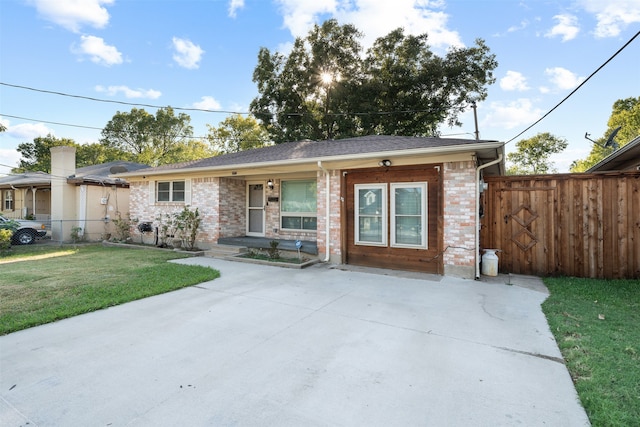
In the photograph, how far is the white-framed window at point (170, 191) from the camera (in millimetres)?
10562

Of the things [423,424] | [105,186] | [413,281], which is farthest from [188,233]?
[423,424]

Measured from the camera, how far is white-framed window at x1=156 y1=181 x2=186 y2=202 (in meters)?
10.6

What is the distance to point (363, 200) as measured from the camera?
24.2 ft

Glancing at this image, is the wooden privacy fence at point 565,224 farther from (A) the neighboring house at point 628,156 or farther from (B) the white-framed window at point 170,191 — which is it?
(B) the white-framed window at point 170,191

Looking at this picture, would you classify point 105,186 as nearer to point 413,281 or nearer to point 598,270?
point 413,281

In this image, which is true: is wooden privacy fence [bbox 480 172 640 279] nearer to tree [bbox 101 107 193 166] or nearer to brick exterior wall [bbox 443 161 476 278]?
brick exterior wall [bbox 443 161 476 278]

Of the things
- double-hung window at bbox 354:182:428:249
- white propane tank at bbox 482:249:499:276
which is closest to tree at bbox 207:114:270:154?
double-hung window at bbox 354:182:428:249

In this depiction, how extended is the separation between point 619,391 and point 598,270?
5.02 m

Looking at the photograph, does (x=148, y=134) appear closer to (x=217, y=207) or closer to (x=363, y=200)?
(x=217, y=207)

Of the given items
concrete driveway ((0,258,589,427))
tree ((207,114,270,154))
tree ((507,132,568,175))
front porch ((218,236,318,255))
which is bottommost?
concrete driveway ((0,258,589,427))

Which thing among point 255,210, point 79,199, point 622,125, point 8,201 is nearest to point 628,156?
point 255,210

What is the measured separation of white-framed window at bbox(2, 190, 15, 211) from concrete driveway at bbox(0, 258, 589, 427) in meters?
19.3

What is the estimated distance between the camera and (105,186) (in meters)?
12.9

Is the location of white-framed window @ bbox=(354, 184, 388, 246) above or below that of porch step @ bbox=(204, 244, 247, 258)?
above
